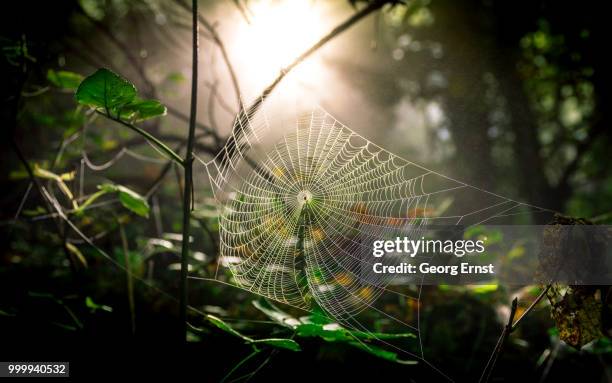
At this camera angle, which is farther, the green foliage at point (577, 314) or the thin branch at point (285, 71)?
the thin branch at point (285, 71)

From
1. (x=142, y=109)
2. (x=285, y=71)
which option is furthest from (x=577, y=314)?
(x=142, y=109)

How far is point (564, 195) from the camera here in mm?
6461

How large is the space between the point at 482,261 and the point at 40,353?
9.36ft

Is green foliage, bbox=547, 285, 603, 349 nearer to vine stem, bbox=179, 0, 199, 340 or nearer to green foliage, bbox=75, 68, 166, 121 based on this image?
vine stem, bbox=179, 0, 199, 340

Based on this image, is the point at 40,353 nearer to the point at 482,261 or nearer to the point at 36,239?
the point at 36,239

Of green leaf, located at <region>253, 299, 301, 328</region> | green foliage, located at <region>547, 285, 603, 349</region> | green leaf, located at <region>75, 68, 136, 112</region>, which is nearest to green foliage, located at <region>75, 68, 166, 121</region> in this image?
green leaf, located at <region>75, 68, 136, 112</region>

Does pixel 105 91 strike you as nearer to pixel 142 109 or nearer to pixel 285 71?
pixel 142 109

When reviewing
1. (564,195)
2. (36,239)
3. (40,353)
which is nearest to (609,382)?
(40,353)

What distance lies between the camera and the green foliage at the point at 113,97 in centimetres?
106

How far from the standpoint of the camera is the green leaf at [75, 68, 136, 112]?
1062mm

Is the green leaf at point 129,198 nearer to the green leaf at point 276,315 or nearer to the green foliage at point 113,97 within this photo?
the green foliage at point 113,97

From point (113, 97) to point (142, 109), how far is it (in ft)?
0.34

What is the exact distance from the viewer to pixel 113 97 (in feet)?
3.69

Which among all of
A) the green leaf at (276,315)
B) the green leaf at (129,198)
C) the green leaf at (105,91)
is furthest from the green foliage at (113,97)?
the green leaf at (276,315)
